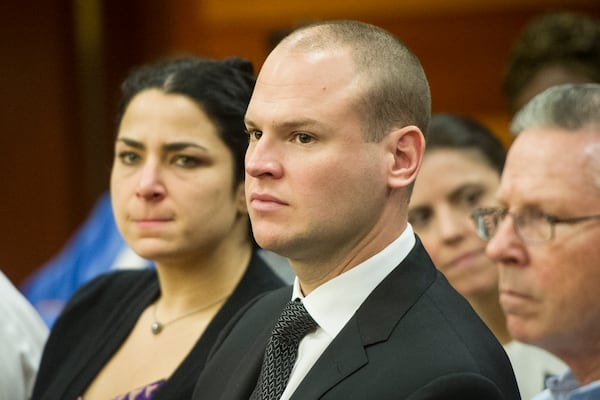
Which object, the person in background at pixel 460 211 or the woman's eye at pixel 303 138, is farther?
the person in background at pixel 460 211

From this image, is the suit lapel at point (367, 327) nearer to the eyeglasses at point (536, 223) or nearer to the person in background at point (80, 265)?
the eyeglasses at point (536, 223)

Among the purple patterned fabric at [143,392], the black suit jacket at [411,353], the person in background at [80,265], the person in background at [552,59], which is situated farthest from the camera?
the person in background at [80,265]

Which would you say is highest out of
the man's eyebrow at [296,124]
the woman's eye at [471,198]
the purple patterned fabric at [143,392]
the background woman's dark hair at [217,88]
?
the man's eyebrow at [296,124]

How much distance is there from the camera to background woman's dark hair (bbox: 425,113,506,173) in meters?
3.20

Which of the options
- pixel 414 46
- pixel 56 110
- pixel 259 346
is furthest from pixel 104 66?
pixel 259 346

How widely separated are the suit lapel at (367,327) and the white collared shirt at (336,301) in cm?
2

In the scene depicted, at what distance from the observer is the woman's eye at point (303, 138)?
1.89 metres

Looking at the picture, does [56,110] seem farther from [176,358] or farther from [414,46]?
[176,358]

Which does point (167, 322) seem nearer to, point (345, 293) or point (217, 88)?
point (217, 88)

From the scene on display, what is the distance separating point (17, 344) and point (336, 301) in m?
1.22

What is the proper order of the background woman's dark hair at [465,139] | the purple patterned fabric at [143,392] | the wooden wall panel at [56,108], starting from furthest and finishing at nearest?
the wooden wall panel at [56,108], the background woman's dark hair at [465,139], the purple patterned fabric at [143,392]

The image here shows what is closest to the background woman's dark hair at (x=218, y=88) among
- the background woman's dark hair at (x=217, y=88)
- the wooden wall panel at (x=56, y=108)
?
the background woman's dark hair at (x=217, y=88)

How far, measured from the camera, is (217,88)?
262 cm

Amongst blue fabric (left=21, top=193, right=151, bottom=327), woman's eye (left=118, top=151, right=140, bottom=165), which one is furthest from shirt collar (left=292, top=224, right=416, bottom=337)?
blue fabric (left=21, top=193, right=151, bottom=327)
